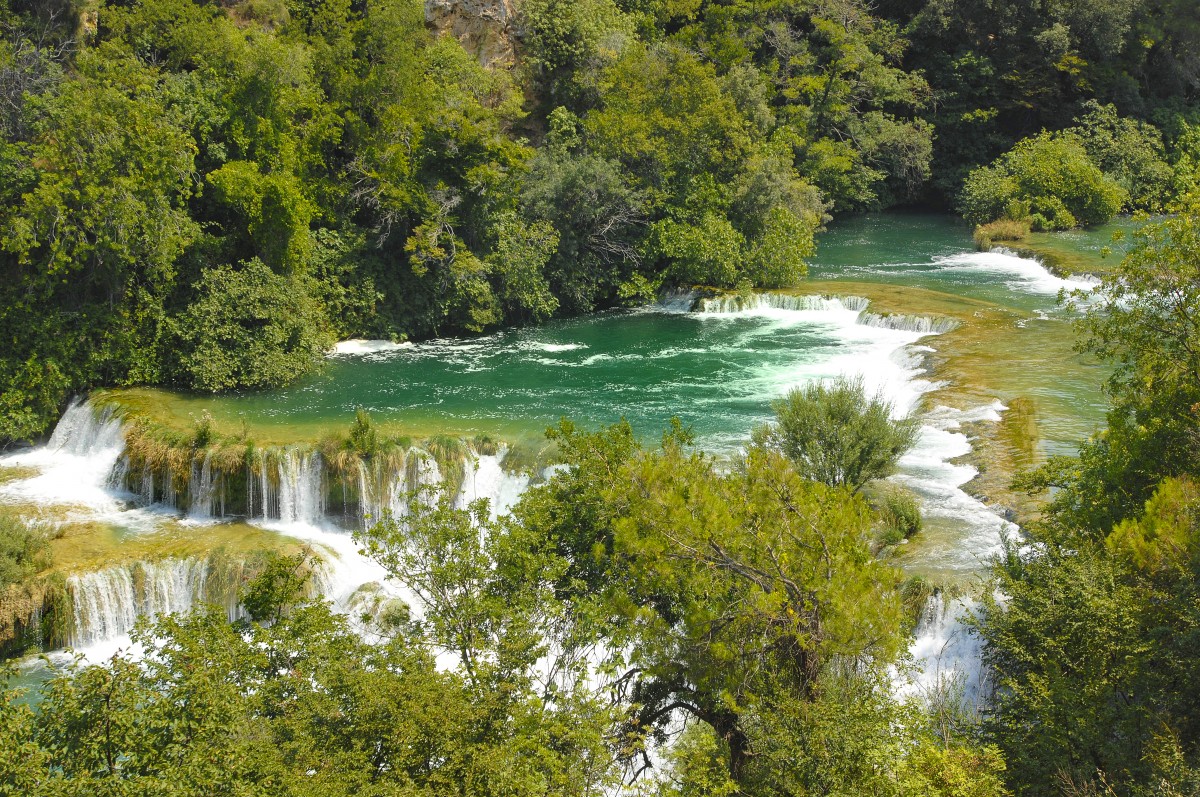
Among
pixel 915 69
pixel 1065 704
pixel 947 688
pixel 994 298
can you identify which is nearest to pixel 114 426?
pixel 947 688

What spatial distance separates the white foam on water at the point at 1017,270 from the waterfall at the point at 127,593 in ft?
85.5

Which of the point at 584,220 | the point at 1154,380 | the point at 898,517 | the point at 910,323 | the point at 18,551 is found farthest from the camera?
the point at 584,220

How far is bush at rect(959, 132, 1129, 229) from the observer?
135 feet

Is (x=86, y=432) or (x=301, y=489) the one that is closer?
(x=301, y=489)

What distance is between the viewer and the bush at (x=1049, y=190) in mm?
41094

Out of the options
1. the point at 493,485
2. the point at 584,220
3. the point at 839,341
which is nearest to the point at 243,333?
the point at 493,485

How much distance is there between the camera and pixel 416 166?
29312mm

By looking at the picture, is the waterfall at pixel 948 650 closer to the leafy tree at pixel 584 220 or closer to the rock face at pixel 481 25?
the leafy tree at pixel 584 220

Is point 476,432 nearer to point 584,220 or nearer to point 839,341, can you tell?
point 839,341

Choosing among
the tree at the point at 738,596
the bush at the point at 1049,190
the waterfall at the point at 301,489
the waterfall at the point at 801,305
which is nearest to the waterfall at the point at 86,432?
the waterfall at the point at 301,489

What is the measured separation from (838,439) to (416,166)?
17.2 meters

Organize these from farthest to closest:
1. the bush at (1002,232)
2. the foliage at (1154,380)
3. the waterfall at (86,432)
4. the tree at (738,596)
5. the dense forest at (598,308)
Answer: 1. the bush at (1002,232)
2. the waterfall at (86,432)
3. the foliage at (1154,380)
4. the tree at (738,596)
5. the dense forest at (598,308)

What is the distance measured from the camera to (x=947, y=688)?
524 inches

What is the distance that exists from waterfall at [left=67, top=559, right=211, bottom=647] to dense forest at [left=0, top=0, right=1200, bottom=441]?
7203mm
